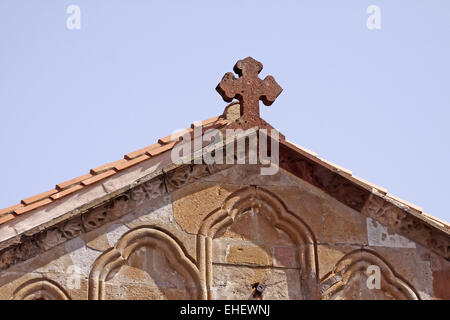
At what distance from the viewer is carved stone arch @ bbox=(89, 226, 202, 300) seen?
12.3 meters

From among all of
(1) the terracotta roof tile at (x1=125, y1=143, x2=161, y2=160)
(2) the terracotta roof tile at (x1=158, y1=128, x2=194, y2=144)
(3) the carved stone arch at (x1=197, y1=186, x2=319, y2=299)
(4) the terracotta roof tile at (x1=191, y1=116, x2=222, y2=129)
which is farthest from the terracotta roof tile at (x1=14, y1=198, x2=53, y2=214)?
(4) the terracotta roof tile at (x1=191, y1=116, x2=222, y2=129)

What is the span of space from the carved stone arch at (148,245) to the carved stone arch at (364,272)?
1.15m

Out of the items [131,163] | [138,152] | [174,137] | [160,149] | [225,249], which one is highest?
[174,137]

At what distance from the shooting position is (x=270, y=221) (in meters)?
12.9

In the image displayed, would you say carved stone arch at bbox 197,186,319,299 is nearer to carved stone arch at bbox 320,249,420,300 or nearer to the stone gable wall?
the stone gable wall

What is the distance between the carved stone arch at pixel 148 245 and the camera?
12.3 meters

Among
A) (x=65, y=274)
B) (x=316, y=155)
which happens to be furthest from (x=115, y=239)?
(x=316, y=155)

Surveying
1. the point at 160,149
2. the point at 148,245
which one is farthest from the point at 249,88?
the point at 148,245

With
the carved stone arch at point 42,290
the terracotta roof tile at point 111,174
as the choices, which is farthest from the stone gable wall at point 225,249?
the terracotta roof tile at point 111,174

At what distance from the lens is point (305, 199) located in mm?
12945

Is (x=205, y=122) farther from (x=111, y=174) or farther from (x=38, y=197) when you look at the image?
(x=38, y=197)

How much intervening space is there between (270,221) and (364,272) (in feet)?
2.98

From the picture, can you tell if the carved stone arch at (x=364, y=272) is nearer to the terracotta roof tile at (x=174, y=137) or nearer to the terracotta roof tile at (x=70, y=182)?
the terracotta roof tile at (x=174, y=137)

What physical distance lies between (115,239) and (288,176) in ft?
5.37
